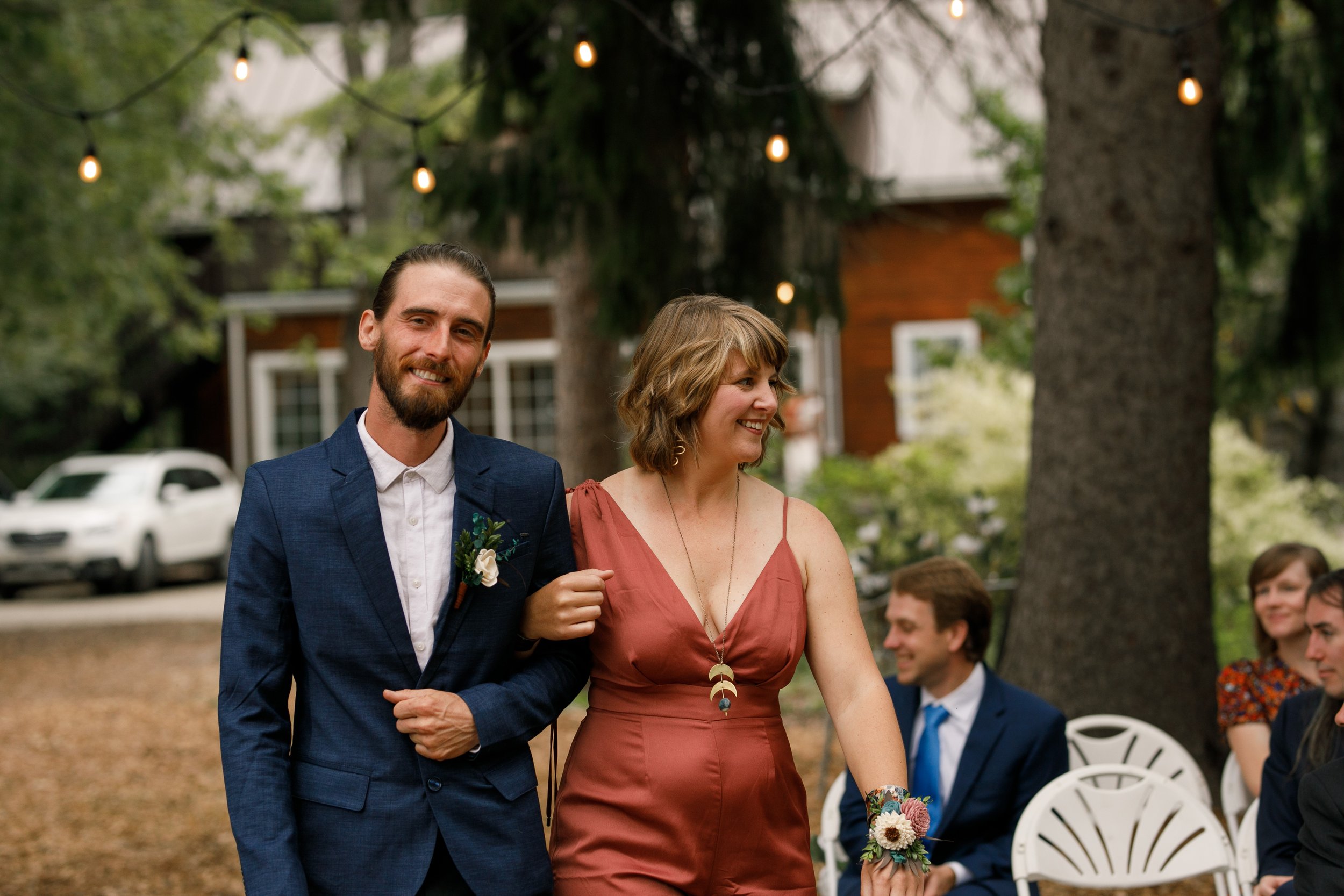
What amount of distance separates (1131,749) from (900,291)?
16.2 meters

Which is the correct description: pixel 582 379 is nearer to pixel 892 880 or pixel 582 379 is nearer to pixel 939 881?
pixel 939 881

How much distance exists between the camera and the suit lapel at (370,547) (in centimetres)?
240

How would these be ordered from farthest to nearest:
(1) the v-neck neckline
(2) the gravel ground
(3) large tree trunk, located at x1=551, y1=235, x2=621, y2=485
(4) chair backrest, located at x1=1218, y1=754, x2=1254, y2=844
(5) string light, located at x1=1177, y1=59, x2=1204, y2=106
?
(3) large tree trunk, located at x1=551, y1=235, x2=621, y2=485 < (2) the gravel ground < (5) string light, located at x1=1177, y1=59, x2=1204, y2=106 < (4) chair backrest, located at x1=1218, y1=754, x2=1254, y2=844 < (1) the v-neck neckline

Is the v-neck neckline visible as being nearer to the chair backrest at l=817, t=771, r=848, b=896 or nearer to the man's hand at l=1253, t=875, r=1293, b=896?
the chair backrest at l=817, t=771, r=848, b=896

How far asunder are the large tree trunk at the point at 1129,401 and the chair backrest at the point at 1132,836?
159cm

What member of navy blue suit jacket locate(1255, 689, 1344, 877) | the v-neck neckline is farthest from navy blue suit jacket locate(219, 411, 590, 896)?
navy blue suit jacket locate(1255, 689, 1344, 877)

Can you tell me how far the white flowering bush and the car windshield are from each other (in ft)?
30.9

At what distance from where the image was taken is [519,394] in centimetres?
2211

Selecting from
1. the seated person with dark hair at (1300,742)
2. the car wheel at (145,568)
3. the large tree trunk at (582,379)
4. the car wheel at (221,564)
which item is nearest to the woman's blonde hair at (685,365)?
the seated person with dark hair at (1300,742)

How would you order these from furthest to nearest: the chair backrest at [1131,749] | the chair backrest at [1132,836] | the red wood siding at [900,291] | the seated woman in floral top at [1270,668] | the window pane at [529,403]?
the window pane at [529,403] → the red wood siding at [900,291] → the chair backrest at [1131,749] → the seated woman in floral top at [1270,668] → the chair backrest at [1132,836]

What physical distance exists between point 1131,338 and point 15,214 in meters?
9.77

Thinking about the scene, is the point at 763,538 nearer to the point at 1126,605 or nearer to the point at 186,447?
the point at 1126,605

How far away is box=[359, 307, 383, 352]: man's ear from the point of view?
2498 millimetres

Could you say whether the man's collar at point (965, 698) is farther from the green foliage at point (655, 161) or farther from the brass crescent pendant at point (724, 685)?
the green foliage at point (655, 161)
